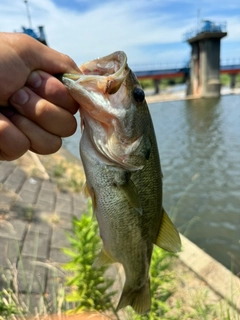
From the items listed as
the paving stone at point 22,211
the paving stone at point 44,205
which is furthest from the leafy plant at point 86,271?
the paving stone at point 44,205

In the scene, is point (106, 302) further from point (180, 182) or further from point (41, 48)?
point (180, 182)

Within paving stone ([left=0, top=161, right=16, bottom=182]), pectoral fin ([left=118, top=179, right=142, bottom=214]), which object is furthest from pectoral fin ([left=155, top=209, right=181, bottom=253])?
paving stone ([left=0, top=161, right=16, bottom=182])

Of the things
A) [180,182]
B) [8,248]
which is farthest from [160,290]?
[180,182]

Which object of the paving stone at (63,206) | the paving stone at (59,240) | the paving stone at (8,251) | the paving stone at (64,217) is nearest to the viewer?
the paving stone at (8,251)

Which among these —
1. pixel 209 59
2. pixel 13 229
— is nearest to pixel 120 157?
pixel 13 229

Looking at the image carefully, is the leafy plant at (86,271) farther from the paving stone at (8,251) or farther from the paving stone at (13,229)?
the paving stone at (13,229)

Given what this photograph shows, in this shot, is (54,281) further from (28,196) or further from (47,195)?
(47,195)
